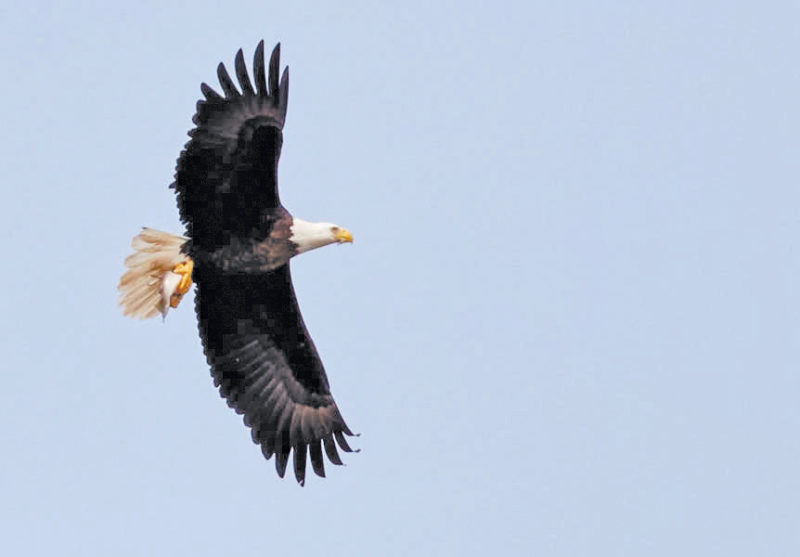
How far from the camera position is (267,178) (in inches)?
523

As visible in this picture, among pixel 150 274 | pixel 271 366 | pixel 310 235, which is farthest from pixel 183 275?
pixel 271 366

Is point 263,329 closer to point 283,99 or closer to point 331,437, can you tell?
point 331,437

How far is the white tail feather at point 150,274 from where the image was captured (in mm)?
13789

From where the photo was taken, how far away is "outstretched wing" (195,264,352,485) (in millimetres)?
14109

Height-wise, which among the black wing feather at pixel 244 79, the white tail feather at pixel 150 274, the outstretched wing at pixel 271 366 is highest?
the black wing feather at pixel 244 79

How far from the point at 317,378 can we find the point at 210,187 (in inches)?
86.8

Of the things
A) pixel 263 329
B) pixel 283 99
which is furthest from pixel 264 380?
pixel 283 99

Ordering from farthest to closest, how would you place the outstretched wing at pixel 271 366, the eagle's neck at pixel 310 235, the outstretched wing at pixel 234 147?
the outstretched wing at pixel 271 366
the eagle's neck at pixel 310 235
the outstretched wing at pixel 234 147

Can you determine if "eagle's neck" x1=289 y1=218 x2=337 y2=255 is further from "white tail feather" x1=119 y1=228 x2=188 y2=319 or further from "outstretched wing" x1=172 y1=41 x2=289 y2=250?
"white tail feather" x1=119 y1=228 x2=188 y2=319

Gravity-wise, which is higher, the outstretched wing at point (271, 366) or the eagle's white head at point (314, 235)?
the eagle's white head at point (314, 235)

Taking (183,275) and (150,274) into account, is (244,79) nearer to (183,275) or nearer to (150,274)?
(183,275)

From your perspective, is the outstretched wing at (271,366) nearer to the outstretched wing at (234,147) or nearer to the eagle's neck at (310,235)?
the eagle's neck at (310,235)

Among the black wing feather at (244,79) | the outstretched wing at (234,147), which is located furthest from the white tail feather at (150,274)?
the black wing feather at (244,79)

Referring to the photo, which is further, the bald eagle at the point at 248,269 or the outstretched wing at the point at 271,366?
the outstretched wing at the point at 271,366
